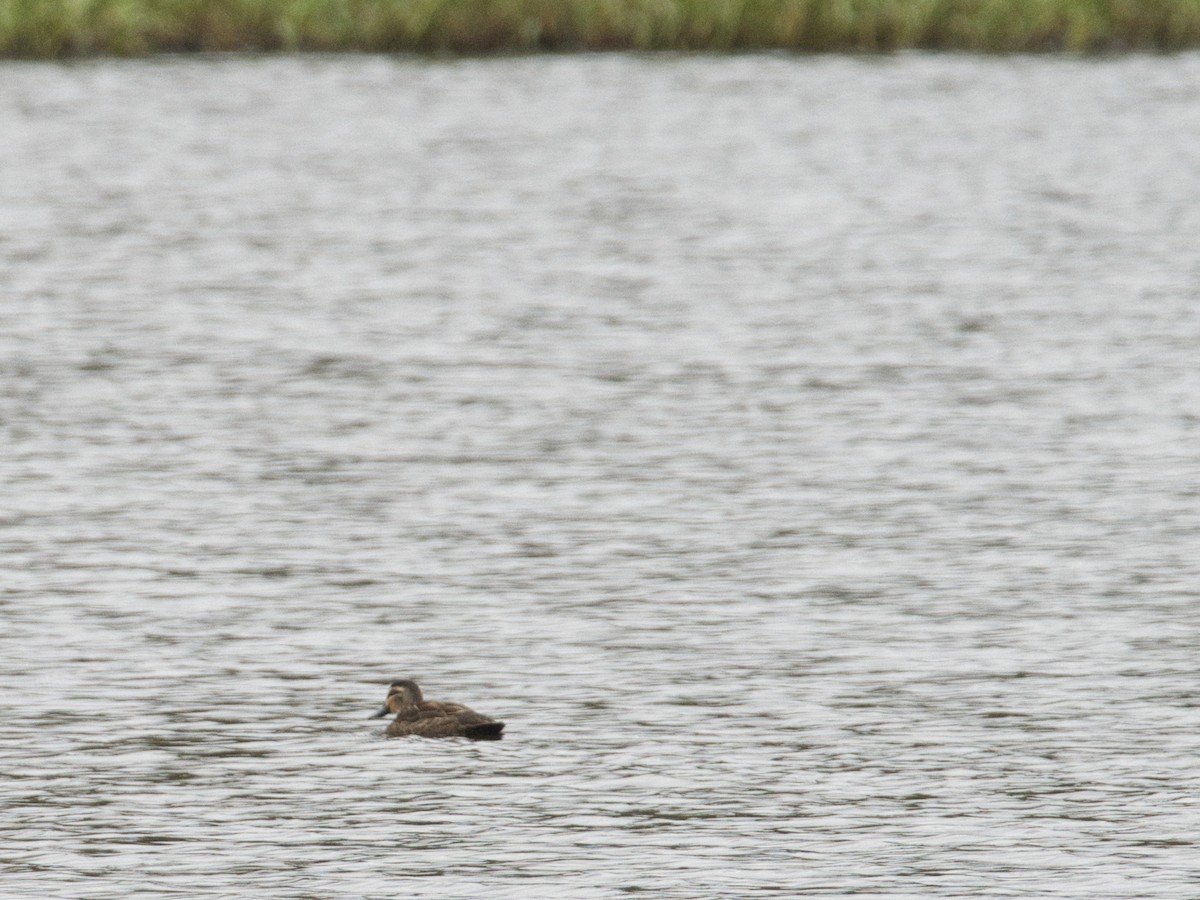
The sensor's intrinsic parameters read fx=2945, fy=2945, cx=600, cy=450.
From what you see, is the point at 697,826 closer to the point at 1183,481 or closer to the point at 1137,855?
the point at 1137,855

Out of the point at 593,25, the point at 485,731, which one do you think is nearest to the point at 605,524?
the point at 485,731

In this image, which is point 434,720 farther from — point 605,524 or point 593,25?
point 593,25

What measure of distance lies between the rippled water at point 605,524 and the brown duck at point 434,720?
0.33ft

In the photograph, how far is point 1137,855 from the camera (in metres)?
11.4

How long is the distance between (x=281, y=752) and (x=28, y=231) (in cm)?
2095

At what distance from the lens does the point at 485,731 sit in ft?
43.1

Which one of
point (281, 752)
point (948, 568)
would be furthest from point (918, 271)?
point (281, 752)

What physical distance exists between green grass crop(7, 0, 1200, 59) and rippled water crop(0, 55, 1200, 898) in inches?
333

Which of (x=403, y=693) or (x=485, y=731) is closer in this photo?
(x=485, y=731)

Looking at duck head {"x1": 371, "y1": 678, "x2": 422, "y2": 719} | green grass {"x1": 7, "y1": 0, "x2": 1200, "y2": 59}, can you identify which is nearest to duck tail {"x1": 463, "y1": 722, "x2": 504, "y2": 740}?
duck head {"x1": 371, "y1": 678, "x2": 422, "y2": 719}

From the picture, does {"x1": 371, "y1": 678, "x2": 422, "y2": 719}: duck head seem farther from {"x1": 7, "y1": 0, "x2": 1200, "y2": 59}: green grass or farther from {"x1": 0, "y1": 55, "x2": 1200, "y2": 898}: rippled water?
{"x1": 7, "y1": 0, "x2": 1200, "y2": 59}: green grass

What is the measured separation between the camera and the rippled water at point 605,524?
12.0 meters

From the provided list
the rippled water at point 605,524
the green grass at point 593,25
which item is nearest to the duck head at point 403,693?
the rippled water at point 605,524

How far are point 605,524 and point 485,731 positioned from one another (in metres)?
5.21
